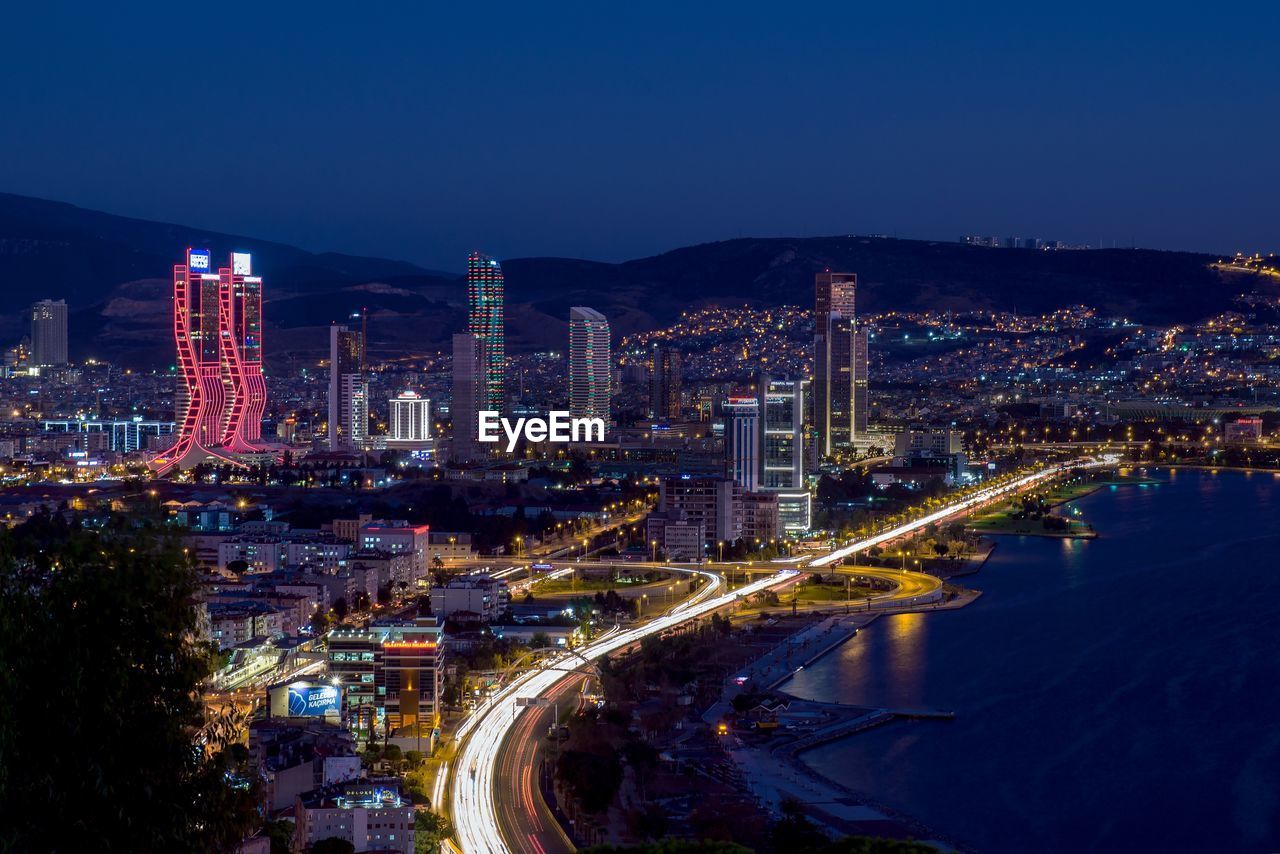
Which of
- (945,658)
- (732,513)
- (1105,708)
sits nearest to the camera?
(1105,708)

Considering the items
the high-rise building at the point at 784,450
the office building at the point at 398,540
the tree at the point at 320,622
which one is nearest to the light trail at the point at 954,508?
the high-rise building at the point at 784,450

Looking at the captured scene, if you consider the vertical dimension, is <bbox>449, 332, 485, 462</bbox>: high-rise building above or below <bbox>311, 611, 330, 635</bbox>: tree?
above

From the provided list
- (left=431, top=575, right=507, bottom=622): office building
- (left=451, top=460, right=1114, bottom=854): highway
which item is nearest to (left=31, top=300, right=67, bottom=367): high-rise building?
(left=451, top=460, right=1114, bottom=854): highway

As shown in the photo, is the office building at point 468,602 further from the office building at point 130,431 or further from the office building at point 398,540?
the office building at point 130,431

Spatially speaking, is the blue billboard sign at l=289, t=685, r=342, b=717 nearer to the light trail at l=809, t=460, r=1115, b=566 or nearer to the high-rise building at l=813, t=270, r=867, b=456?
the light trail at l=809, t=460, r=1115, b=566

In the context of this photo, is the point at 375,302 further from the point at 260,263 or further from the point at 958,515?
the point at 958,515

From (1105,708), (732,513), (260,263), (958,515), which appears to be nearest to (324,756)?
(1105,708)
